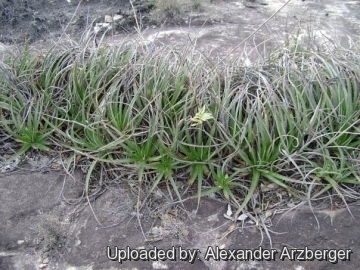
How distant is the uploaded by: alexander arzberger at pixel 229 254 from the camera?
2443mm

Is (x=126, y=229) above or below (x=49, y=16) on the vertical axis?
below

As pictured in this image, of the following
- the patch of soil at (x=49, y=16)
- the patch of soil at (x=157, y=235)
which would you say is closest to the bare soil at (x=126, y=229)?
the patch of soil at (x=157, y=235)

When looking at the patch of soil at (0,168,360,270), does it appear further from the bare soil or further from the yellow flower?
the yellow flower

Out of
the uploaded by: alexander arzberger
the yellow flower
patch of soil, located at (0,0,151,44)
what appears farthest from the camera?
patch of soil, located at (0,0,151,44)

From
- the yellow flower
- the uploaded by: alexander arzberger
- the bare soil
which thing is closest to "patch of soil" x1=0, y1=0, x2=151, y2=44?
the bare soil

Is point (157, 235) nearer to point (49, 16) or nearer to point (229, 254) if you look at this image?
point (229, 254)

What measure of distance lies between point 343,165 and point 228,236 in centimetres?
82

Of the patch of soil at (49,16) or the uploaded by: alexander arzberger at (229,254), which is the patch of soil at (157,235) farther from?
the patch of soil at (49,16)

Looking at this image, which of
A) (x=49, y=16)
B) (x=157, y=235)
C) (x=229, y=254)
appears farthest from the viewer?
(x=49, y=16)

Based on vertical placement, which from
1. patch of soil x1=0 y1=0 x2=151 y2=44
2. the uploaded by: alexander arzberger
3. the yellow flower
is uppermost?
patch of soil x1=0 y1=0 x2=151 y2=44

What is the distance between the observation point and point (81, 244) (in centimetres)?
257

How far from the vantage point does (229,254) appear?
2.49 meters

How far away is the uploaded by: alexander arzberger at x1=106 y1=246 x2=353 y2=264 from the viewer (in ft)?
8.02

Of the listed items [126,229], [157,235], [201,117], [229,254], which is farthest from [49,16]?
[229,254]
